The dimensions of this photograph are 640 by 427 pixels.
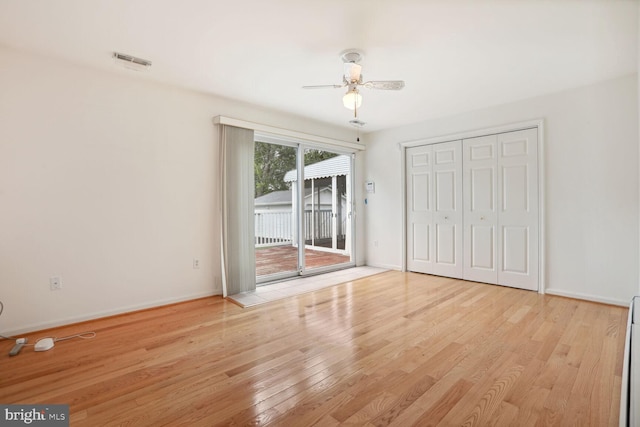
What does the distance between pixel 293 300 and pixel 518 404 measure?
2.38 metres

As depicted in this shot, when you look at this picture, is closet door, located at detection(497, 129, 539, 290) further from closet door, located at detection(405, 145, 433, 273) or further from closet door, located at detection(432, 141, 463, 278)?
closet door, located at detection(405, 145, 433, 273)

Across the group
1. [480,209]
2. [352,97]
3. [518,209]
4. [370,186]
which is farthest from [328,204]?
[352,97]

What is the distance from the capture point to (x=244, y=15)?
2191mm

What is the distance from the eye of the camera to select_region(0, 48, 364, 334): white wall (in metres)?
2.63

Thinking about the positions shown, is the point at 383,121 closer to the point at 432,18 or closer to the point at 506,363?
the point at 432,18

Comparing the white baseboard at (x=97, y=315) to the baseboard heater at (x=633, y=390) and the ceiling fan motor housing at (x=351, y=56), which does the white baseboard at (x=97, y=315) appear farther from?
the baseboard heater at (x=633, y=390)

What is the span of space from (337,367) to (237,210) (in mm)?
2392

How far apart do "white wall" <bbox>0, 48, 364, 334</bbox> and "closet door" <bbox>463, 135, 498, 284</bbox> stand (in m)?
3.51

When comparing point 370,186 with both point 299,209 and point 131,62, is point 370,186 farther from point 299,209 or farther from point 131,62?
point 131,62

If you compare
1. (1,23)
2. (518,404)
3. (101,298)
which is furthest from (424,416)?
(1,23)

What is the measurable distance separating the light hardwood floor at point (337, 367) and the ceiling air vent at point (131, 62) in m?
2.45

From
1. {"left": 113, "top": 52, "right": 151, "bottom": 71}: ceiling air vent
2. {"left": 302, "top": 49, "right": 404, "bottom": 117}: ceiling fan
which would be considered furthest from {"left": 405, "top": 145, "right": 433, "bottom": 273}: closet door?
{"left": 113, "top": 52, "right": 151, "bottom": 71}: ceiling air vent

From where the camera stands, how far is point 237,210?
3.85 meters

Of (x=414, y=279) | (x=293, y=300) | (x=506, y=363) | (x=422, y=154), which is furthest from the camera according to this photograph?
(x=422, y=154)
